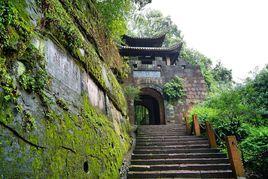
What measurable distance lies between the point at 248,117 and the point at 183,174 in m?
4.39

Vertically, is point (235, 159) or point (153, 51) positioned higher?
point (153, 51)

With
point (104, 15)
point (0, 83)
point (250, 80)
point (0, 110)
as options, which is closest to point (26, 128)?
point (0, 110)

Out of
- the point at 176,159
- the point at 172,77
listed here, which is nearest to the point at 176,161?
the point at 176,159

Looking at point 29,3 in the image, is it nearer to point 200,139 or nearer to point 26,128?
point 26,128

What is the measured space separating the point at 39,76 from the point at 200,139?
22.3 ft

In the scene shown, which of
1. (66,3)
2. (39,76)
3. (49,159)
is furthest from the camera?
(66,3)

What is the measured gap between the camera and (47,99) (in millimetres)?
2604

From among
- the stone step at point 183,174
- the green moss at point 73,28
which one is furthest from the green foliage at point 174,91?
the stone step at point 183,174

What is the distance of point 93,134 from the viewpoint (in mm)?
3873

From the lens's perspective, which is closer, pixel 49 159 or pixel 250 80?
pixel 49 159

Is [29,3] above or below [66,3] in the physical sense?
below

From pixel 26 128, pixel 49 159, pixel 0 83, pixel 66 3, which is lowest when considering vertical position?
pixel 49 159

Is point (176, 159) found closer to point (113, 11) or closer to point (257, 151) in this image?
point (257, 151)

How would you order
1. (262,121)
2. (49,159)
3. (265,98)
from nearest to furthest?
(49,159) < (262,121) < (265,98)
